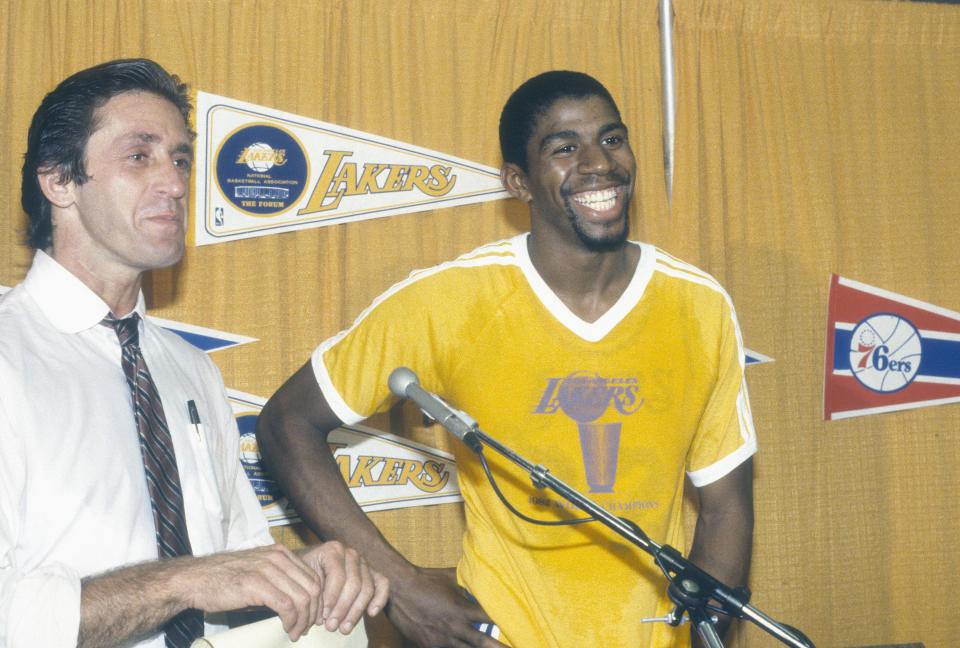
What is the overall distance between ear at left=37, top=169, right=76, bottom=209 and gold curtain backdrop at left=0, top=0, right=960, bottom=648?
791 mm

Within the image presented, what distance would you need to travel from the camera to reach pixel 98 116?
169 centimetres

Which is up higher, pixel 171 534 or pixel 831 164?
pixel 831 164

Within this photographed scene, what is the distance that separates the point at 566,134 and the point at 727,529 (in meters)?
0.91

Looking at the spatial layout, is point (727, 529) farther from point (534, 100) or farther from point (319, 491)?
point (534, 100)

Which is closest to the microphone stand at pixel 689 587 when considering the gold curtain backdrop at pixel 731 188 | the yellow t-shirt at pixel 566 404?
the yellow t-shirt at pixel 566 404

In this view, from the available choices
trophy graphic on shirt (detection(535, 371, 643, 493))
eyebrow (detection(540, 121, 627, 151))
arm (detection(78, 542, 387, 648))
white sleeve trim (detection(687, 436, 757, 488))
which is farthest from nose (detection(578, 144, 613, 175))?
arm (detection(78, 542, 387, 648))

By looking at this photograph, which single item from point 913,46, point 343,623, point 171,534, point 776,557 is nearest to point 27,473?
point 171,534

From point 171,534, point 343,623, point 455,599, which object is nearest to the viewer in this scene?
point 343,623

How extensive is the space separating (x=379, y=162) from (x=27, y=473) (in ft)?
4.70

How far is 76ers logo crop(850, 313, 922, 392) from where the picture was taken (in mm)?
2834

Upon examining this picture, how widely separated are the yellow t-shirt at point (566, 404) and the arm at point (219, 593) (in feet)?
1.64

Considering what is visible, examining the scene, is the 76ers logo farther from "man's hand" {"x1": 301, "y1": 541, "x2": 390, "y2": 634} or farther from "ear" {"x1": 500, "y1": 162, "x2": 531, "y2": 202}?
"man's hand" {"x1": 301, "y1": 541, "x2": 390, "y2": 634}

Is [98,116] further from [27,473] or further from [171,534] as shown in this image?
[171,534]

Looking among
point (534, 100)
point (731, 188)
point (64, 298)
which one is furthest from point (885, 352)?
point (64, 298)
